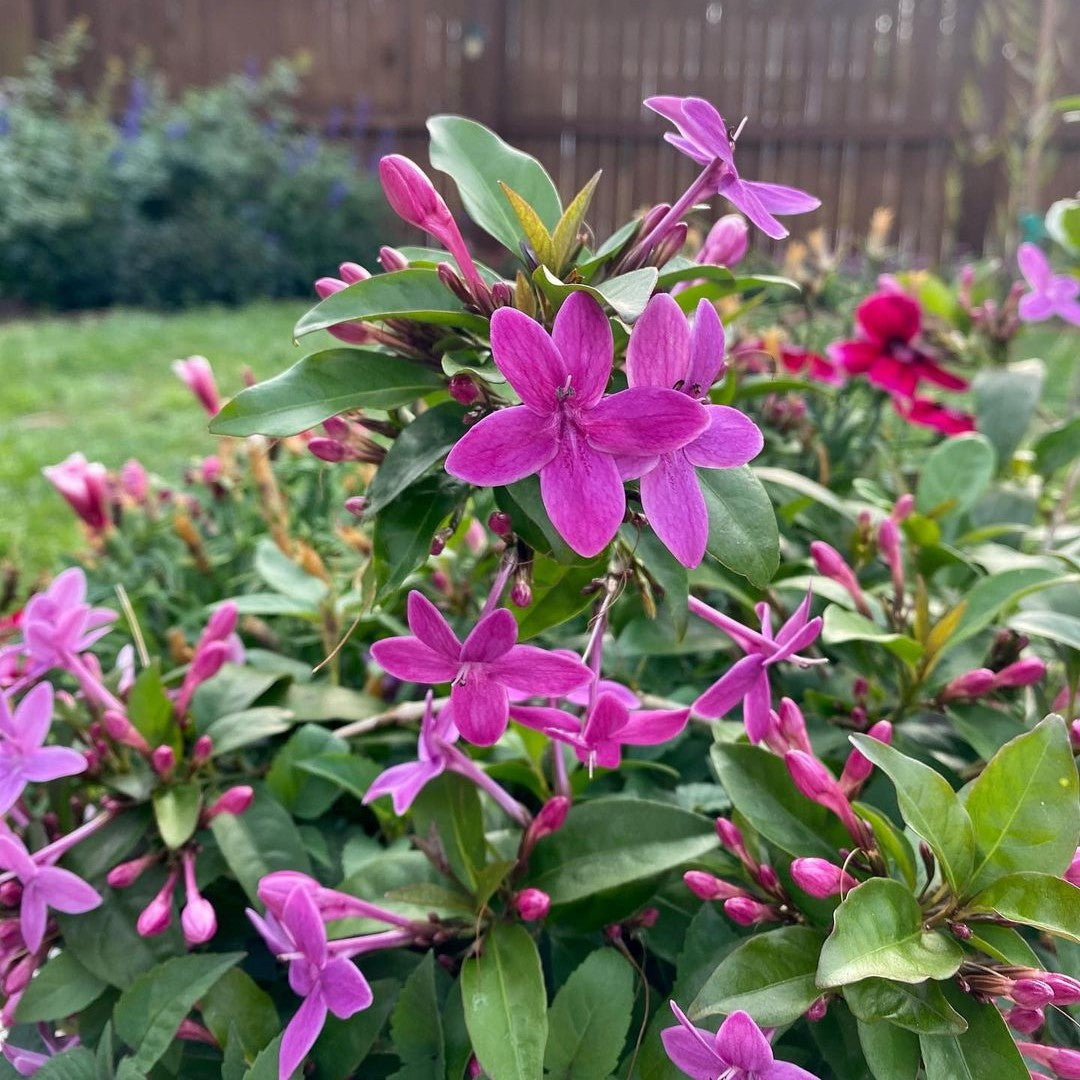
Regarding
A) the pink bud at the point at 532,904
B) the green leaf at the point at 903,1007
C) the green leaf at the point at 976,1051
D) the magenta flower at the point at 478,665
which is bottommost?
the pink bud at the point at 532,904

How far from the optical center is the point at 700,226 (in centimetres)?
196

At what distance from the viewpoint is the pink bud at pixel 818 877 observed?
2.22 ft

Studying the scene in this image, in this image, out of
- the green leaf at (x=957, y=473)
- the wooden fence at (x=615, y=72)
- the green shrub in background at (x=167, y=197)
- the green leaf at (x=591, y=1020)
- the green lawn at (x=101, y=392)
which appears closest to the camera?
the green leaf at (x=591, y=1020)

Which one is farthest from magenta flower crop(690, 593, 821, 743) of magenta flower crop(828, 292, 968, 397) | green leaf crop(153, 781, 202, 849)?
magenta flower crop(828, 292, 968, 397)

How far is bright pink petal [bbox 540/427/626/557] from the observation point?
0.56 m

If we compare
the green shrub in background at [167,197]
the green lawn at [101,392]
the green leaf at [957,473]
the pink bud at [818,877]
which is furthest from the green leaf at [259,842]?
the green shrub in background at [167,197]

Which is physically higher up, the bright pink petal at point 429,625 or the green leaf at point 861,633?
the bright pink petal at point 429,625

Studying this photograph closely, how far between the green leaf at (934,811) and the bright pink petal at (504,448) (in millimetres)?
283

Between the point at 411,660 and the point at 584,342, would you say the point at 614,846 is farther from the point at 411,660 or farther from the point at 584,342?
the point at 584,342

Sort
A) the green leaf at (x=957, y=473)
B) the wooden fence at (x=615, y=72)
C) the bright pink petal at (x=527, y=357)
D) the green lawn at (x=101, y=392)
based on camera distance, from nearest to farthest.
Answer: the bright pink petal at (x=527, y=357) < the green leaf at (x=957, y=473) < the green lawn at (x=101, y=392) < the wooden fence at (x=615, y=72)

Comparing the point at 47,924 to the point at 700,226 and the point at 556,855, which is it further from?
the point at 700,226

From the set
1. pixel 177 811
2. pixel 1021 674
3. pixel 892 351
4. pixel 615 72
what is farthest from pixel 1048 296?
pixel 615 72

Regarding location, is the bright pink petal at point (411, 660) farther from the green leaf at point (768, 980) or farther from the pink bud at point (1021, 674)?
the pink bud at point (1021, 674)

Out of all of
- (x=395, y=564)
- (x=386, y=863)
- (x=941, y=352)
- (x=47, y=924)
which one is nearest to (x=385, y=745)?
(x=386, y=863)
